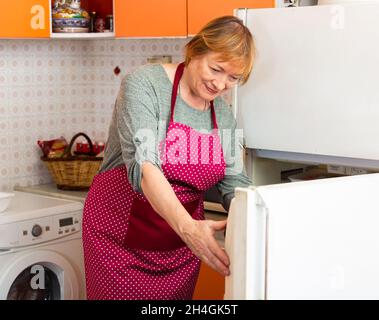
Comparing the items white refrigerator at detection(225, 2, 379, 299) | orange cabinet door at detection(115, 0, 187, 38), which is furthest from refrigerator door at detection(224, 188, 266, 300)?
orange cabinet door at detection(115, 0, 187, 38)

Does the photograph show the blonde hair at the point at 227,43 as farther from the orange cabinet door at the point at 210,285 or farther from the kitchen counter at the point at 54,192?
the kitchen counter at the point at 54,192

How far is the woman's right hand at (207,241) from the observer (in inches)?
57.5

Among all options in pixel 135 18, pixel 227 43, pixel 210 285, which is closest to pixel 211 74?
pixel 227 43

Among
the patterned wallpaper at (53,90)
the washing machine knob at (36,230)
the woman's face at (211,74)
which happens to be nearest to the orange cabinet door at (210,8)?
the patterned wallpaper at (53,90)

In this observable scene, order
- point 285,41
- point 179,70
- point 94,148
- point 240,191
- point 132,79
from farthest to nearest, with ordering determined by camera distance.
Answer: point 94,148 → point 285,41 → point 179,70 → point 132,79 → point 240,191

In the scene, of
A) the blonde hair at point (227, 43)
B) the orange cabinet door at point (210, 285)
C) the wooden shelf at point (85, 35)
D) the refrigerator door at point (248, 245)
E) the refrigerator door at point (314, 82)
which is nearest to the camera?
the refrigerator door at point (248, 245)

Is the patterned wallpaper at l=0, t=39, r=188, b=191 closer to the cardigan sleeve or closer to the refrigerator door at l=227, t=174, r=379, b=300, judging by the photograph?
the cardigan sleeve

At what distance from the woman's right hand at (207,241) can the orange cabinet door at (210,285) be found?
1.04m

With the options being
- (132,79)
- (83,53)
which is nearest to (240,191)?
(132,79)

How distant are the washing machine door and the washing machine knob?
0.06 meters

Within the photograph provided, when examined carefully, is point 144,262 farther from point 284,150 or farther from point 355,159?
point 355,159

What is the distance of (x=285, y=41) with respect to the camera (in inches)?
86.6

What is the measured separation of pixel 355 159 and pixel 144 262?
651 mm

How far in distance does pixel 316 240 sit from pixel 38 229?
1701mm
